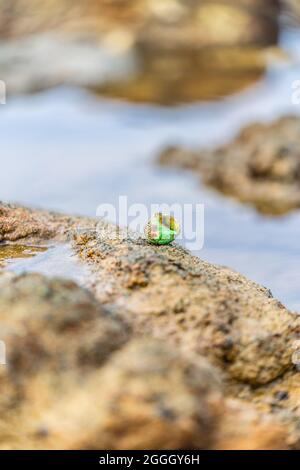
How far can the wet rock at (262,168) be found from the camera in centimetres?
514

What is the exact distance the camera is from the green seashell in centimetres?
229

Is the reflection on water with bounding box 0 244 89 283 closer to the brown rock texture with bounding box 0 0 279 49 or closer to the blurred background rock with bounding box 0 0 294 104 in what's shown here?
the blurred background rock with bounding box 0 0 294 104

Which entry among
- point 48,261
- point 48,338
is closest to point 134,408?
point 48,338

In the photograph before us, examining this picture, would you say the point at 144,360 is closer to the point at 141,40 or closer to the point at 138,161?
the point at 138,161

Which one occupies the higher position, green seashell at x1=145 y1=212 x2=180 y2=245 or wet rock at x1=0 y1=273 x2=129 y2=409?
green seashell at x1=145 y1=212 x2=180 y2=245

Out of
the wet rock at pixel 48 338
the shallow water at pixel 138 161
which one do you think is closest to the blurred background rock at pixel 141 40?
the shallow water at pixel 138 161

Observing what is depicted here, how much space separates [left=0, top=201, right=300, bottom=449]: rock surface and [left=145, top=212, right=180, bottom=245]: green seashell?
179mm

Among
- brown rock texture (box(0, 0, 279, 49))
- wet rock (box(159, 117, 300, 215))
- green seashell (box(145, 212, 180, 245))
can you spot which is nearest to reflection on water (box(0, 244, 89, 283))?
Result: green seashell (box(145, 212, 180, 245))

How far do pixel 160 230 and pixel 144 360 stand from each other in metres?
0.79

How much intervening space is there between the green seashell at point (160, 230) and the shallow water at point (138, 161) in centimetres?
28

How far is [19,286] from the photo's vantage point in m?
1.69

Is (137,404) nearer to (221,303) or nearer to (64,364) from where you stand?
(64,364)

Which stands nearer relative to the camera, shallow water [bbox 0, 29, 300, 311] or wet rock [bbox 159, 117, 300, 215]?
shallow water [bbox 0, 29, 300, 311]
